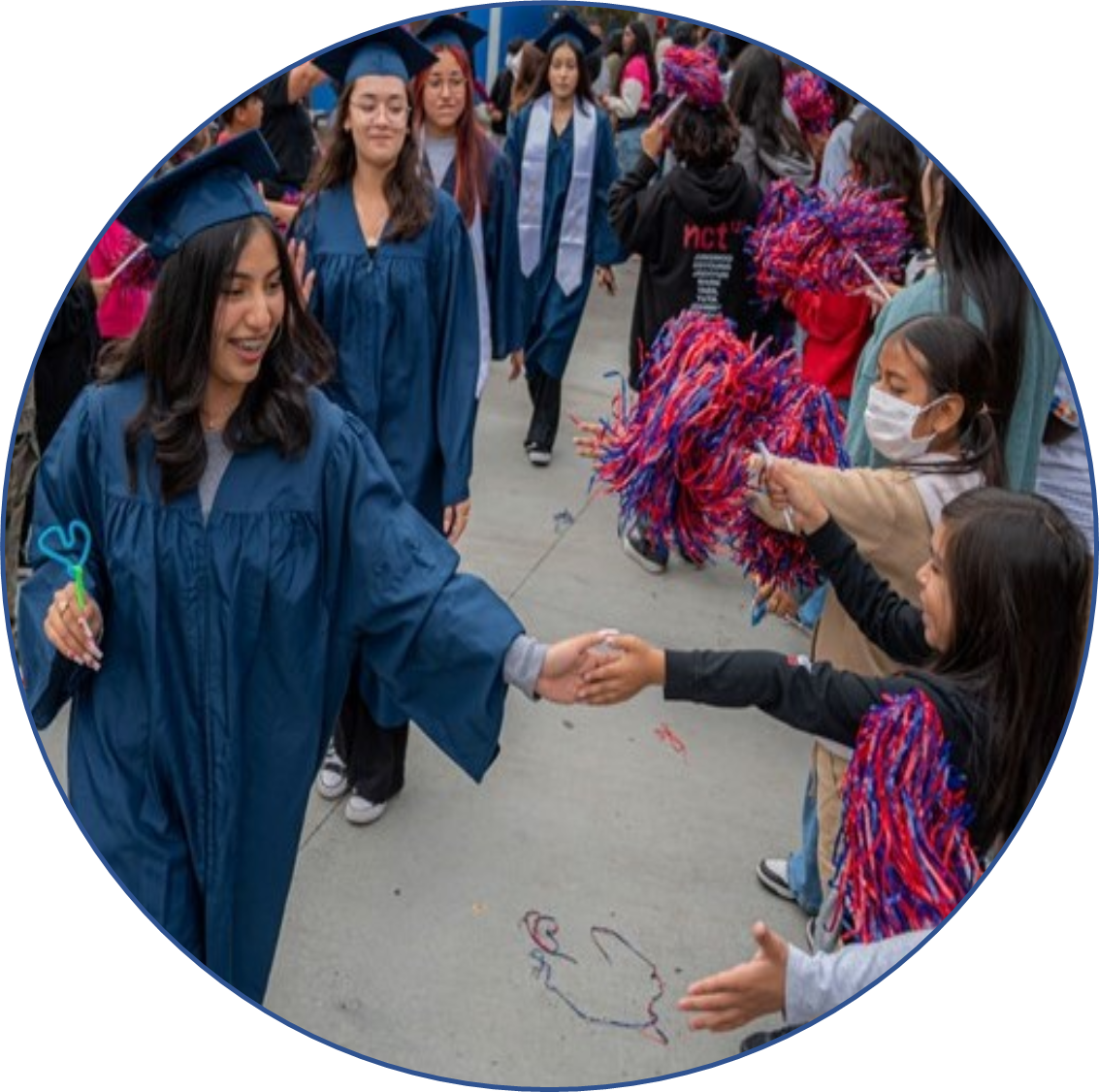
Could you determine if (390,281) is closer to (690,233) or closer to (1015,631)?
(690,233)

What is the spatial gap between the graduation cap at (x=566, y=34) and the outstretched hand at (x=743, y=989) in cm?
418

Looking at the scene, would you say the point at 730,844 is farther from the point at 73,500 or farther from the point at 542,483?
the point at 542,483

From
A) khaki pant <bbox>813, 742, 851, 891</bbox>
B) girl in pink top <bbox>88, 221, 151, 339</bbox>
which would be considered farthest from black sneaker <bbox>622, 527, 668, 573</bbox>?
khaki pant <bbox>813, 742, 851, 891</bbox>

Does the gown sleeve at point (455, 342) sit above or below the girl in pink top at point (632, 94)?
below

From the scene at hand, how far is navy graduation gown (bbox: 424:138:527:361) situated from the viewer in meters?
4.21

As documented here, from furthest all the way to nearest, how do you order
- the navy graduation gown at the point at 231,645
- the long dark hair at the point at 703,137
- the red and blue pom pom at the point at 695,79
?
the long dark hair at the point at 703,137 < the red and blue pom pom at the point at 695,79 < the navy graduation gown at the point at 231,645

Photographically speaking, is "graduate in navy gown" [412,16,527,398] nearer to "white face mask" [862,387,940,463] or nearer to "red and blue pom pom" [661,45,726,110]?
"red and blue pom pom" [661,45,726,110]

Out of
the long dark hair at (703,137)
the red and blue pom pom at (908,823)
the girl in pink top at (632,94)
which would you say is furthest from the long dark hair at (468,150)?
the girl in pink top at (632,94)

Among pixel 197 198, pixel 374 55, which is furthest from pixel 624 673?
pixel 374 55

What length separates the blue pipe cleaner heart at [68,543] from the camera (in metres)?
1.92

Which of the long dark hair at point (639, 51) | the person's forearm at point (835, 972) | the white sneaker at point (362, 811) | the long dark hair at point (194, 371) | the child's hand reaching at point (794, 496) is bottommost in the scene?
the white sneaker at point (362, 811)

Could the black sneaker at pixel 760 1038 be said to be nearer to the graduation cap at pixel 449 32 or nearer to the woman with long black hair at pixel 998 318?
the woman with long black hair at pixel 998 318

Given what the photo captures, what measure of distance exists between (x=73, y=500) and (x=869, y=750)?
1.34 m

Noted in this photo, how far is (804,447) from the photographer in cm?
241
